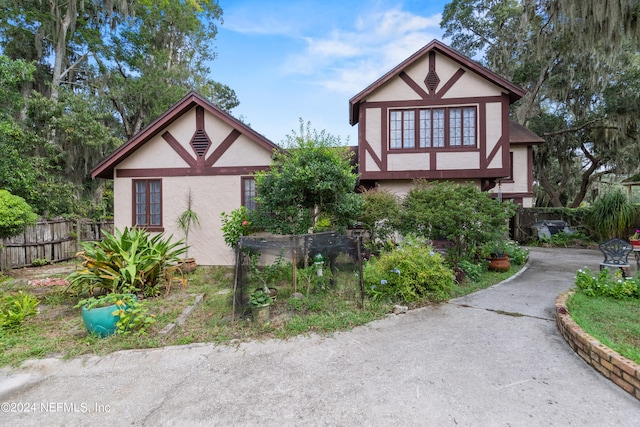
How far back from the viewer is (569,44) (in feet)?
45.0

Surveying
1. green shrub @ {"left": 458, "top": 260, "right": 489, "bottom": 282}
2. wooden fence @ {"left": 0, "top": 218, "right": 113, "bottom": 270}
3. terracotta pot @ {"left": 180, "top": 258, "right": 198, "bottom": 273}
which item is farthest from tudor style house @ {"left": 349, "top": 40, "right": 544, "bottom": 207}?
wooden fence @ {"left": 0, "top": 218, "right": 113, "bottom": 270}

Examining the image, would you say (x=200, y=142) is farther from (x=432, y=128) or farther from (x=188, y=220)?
(x=432, y=128)

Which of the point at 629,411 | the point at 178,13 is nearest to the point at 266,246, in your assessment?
the point at 629,411

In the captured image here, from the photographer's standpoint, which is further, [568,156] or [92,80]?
[568,156]

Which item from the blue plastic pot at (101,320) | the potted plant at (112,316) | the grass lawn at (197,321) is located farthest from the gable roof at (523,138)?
the blue plastic pot at (101,320)

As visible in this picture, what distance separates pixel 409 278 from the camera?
5230 mm

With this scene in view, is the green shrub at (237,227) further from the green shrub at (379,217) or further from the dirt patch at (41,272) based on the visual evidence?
the dirt patch at (41,272)

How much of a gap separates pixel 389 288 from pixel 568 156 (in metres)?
19.8

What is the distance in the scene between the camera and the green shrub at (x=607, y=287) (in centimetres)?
491

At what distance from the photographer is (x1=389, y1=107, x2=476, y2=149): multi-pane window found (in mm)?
9648

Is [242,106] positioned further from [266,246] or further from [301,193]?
[266,246]

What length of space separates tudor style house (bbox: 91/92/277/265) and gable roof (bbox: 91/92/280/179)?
3 cm

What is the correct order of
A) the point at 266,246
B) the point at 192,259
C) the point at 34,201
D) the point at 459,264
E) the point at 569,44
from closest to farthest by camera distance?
the point at 266,246
the point at 459,264
the point at 192,259
the point at 34,201
the point at 569,44

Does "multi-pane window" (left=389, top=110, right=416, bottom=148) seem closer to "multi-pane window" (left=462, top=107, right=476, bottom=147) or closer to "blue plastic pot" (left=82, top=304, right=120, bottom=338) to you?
"multi-pane window" (left=462, top=107, right=476, bottom=147)
